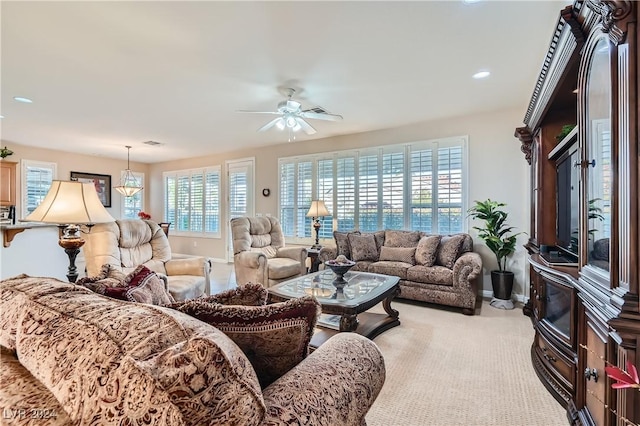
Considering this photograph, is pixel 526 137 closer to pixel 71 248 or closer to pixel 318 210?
pixel 318 210

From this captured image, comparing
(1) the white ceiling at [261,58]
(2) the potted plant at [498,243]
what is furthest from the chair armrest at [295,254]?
(2) the potted plant at [498,243]

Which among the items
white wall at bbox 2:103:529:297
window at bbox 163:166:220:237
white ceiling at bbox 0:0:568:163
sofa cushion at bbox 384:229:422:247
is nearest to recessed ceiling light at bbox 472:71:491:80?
white ceiling at bbox 0:0:568:163

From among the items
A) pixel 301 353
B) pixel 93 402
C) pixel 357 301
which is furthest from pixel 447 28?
pixel 93 402

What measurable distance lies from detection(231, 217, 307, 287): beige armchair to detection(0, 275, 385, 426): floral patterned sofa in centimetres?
321

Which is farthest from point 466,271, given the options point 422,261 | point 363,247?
point 363,247

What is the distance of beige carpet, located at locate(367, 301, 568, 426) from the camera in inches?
71.9

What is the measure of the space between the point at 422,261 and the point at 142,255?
3.43 metres

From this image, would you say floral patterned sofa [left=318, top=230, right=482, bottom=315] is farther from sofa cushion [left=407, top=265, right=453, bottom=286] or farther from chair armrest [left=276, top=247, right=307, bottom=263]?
chair armrest [left=276, top=247, right=307, bottom=263]

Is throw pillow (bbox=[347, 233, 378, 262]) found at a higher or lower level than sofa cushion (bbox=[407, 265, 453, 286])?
higher

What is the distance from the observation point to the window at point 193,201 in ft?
24.6

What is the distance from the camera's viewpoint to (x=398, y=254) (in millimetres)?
4383

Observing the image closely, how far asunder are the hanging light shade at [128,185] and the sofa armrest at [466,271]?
21.8 ft

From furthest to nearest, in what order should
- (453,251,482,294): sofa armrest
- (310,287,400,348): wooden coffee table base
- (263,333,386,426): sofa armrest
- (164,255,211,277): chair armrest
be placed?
(453,251,482,294): sofa armrest, (164,255,211,277): chair armrest, (310,287,400,348): wooden coffee table base, (263,333,386,426): sofa armrest

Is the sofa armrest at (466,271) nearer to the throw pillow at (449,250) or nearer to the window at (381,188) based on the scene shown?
the throw pillow at (449,250)
